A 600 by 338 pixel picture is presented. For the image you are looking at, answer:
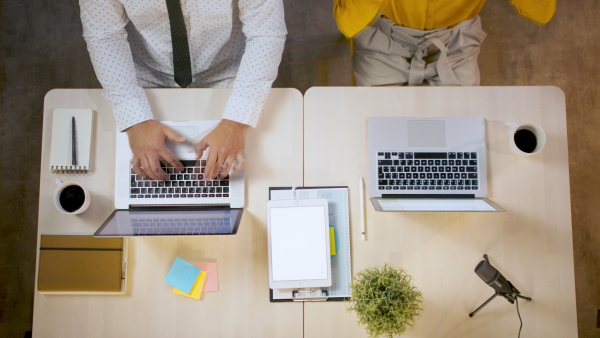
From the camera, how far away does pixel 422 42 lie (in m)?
1.41

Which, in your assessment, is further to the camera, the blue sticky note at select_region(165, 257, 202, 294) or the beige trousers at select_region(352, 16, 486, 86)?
the beige trousers at select_region(352, 16, 486, 86)

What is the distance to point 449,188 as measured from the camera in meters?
1.13

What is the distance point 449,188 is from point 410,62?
551 millimetres

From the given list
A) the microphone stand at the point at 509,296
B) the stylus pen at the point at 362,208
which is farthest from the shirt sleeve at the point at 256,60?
the microphone stand at the point at 509,296

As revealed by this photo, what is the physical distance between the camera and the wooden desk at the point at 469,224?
3.69ft

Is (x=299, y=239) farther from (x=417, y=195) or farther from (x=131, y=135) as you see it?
(x=131, y=135)

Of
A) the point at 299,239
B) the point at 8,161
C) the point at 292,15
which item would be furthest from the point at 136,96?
the point at 8,161

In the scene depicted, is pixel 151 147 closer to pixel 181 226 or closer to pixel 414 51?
pixel 181 226

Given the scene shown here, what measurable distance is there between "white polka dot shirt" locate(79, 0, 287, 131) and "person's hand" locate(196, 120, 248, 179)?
3cm

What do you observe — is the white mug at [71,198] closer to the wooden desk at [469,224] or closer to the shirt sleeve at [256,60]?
the shirt sleeve at [256,60]

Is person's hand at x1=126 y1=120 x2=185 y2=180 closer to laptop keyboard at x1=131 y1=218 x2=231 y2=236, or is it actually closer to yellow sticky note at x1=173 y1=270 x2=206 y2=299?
laptop keyboard at x1=131 y1=218 x2=231 y2=236

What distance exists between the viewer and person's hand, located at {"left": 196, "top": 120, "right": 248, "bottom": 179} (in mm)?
1093

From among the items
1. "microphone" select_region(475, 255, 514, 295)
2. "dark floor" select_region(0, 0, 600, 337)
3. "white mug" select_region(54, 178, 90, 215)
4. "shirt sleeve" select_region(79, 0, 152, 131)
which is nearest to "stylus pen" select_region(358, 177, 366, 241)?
"microphone" select_region(475, 255, 514, 295)


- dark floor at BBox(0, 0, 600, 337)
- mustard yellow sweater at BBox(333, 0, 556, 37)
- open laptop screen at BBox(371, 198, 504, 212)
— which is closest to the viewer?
open laptop screen at BBox(371, 198, 504, 212)
